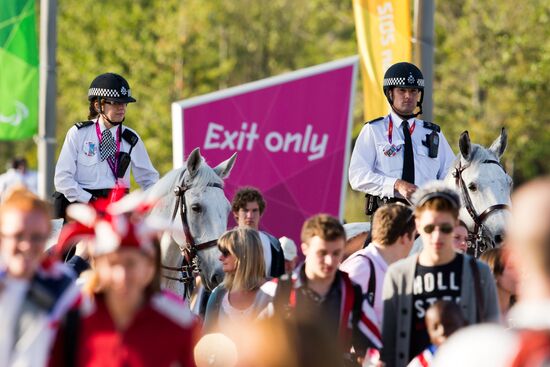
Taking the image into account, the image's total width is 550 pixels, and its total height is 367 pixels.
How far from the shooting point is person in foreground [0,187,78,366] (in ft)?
19.6

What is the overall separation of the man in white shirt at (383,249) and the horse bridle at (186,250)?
2793 mm

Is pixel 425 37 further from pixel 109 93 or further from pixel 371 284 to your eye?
pixel 371 284

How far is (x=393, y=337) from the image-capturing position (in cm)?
791

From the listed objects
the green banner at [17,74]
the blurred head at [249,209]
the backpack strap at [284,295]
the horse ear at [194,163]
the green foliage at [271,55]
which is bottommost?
the backpack strap at [284,295]

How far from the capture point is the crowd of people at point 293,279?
4867mm

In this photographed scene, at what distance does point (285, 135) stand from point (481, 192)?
642cm

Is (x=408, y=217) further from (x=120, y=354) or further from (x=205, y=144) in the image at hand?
(x=205, y=144)

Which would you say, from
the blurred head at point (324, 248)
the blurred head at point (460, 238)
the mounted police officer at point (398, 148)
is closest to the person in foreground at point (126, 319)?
the blurred head at point (324, 248)

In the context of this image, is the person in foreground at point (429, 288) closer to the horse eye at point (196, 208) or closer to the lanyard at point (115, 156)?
the horse eye at point (196, 208)

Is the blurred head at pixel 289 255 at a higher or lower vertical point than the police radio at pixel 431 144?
lower

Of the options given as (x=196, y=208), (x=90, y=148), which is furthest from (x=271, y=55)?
(x=196, y=208)

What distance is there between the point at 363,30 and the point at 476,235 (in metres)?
4.93

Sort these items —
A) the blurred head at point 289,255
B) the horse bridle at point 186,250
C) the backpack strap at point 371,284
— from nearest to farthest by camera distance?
the backpack strap at point 371,284
the horse bridle at point 186,250
the blurred head at point 289,255

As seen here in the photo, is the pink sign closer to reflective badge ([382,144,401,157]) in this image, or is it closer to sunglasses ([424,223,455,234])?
reflective badge ([382,144,401,157])
